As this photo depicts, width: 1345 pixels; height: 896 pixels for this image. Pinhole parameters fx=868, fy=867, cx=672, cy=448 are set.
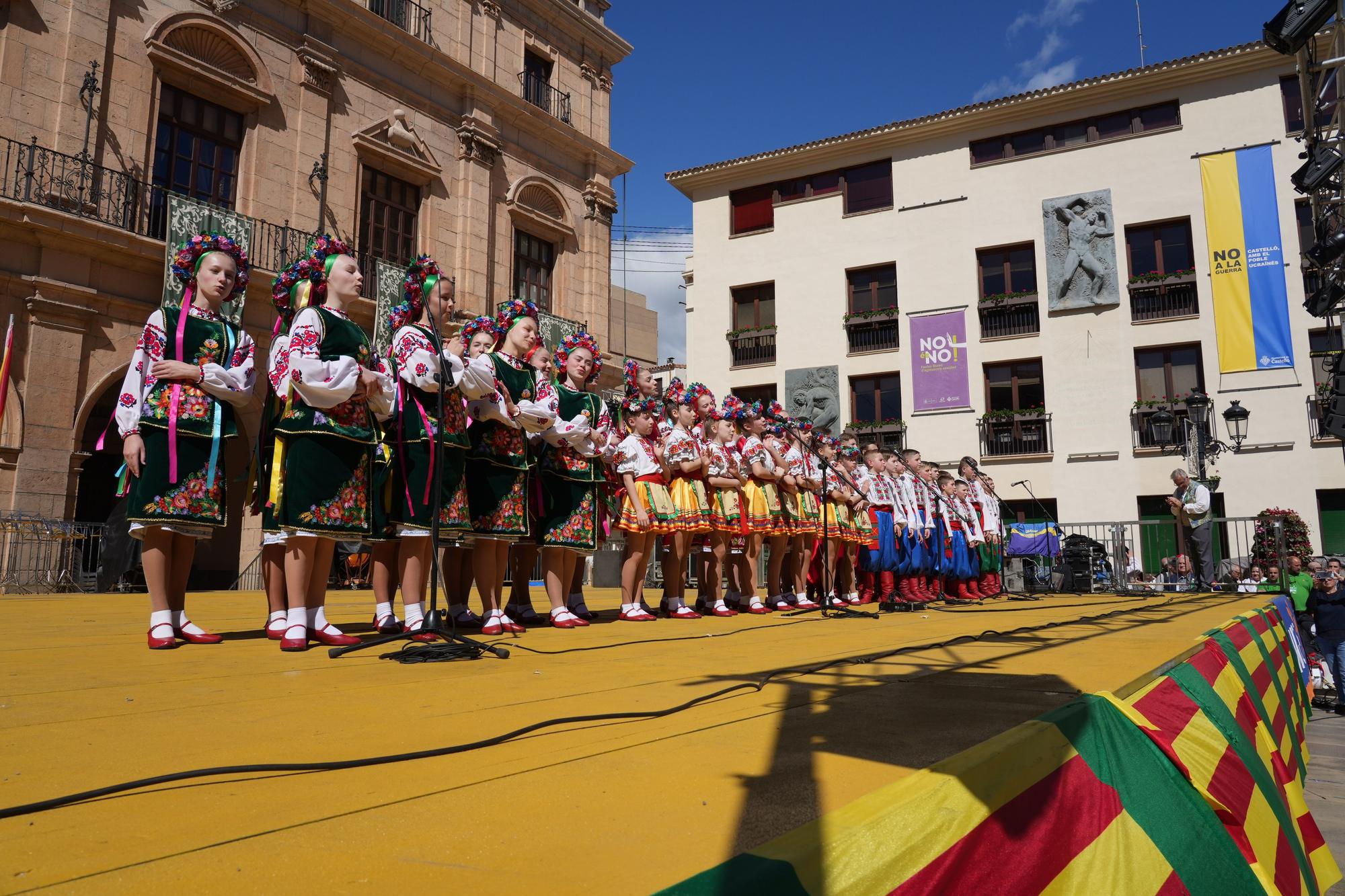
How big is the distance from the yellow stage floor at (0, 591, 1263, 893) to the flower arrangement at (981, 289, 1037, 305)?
20.7 m

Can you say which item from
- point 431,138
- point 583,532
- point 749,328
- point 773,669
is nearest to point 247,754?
point 773,669

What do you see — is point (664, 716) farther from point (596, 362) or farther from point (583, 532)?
point (596, 362)

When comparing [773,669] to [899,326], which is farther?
[899,326]

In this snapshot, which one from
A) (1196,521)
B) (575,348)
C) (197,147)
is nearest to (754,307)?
(1196,521)

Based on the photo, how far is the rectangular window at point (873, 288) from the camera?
25.1 metres

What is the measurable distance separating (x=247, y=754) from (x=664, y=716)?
1022 mm

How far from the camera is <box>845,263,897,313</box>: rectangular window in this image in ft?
82.5

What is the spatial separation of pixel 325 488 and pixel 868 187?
80.4 ft

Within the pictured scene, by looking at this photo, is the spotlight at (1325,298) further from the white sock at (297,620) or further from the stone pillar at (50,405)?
the stone pillar at (50,405)

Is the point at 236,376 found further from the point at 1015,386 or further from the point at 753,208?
the point at 753,208

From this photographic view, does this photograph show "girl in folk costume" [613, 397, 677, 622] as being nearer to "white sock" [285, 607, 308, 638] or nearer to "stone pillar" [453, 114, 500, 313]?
"white sock" [285, 607, 308, 638]

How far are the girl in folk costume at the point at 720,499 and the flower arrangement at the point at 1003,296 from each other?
1785 centimetres

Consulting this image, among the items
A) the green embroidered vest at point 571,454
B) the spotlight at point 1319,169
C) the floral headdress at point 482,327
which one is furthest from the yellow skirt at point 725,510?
the spotlight at point 1319,169

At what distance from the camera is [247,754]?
1875mm
